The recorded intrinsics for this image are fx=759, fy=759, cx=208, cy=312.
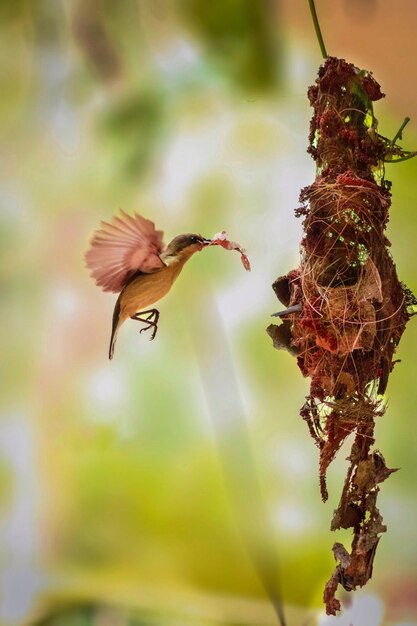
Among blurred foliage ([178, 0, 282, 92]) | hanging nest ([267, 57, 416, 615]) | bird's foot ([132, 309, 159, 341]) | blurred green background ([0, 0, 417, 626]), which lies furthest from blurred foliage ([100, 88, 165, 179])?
hanging nest ([267, 57, 416, 615])

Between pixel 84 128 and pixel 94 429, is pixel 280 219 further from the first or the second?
pixel 94 429

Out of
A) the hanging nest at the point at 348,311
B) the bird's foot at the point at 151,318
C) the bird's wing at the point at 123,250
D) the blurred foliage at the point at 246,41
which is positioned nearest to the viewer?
the hanging nest at the point at 348,311

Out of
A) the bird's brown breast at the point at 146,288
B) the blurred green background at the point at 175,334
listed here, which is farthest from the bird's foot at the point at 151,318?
the bird's brown breast at the point at 146,288

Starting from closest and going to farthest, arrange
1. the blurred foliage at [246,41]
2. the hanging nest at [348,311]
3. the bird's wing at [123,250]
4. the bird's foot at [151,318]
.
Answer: the hanging nest at [348,311] < the bird's wing at [123,250] < the bird's foot at [151,318] < the blurred foliage at [246,41]

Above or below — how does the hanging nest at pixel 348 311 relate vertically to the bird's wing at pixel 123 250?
below

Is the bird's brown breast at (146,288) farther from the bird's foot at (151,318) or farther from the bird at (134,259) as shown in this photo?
the bird's foot at (151,318)

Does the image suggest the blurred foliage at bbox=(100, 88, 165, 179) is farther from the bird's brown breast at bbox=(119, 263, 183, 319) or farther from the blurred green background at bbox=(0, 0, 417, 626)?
the bird's brown breast at bbox=(119, 263, 183, 319)
